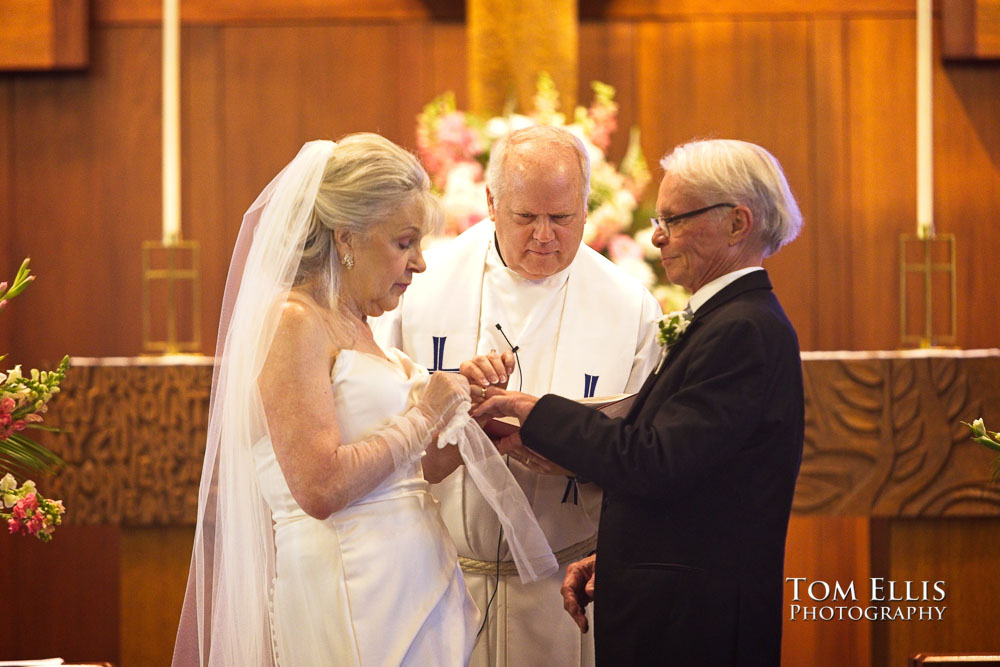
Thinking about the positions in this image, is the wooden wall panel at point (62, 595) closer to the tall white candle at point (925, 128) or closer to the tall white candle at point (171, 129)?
the tall white candle at point (171, 129)

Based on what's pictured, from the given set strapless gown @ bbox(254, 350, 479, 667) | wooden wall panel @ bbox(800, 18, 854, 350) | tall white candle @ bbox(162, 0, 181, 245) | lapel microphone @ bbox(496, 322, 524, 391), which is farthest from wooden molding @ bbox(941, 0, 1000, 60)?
strapless gown @ bbox(254, 350, 479, 667)

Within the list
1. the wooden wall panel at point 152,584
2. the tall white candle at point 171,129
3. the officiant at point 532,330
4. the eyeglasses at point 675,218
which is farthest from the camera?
the tall white candle at point 171,129

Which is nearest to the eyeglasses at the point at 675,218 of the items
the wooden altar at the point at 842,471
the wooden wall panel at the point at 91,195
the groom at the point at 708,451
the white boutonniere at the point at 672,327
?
the groom at the point at 708,451

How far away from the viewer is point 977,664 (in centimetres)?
294

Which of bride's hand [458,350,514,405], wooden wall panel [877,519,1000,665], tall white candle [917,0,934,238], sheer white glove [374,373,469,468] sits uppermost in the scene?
tall white candle [917,0,934,238]

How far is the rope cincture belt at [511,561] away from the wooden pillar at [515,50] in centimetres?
258

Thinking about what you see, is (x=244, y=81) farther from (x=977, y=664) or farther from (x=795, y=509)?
(x=977, y=664)

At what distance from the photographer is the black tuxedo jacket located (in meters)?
2.49

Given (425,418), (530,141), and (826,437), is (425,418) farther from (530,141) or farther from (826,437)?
(826,437)

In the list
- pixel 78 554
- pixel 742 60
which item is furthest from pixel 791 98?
pixel 78 554

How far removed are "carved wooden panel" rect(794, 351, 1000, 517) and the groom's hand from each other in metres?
1.70

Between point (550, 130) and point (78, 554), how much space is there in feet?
12.6

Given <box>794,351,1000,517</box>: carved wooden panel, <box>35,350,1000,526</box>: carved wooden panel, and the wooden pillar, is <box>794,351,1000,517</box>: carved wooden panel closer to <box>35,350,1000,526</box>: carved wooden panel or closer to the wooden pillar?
<box>35,350,1000,526</box>: carved wooden panel

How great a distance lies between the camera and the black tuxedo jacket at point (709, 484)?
249cm
